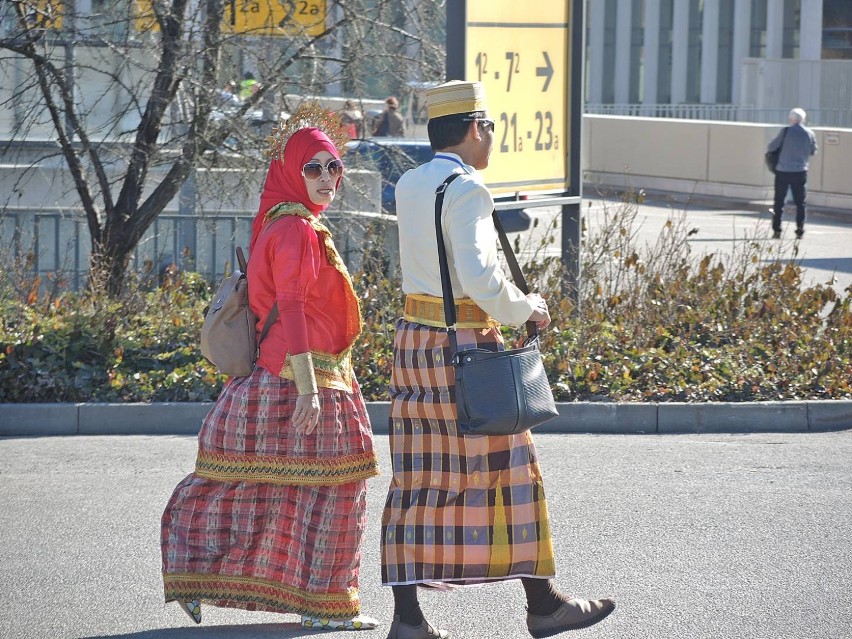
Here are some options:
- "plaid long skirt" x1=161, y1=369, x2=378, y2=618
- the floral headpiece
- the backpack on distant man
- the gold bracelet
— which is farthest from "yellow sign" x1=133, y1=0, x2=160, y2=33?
the gold bracelet

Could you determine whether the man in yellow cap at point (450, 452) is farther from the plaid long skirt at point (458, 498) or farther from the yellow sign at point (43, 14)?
the yellow sign at point (43, 14)

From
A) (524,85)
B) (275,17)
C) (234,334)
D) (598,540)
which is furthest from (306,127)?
(524,85)

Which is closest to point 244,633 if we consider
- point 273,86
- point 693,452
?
point 693,452

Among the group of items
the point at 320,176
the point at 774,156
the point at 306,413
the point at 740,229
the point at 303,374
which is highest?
the point at 774,156

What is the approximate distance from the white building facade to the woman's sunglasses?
41.9m

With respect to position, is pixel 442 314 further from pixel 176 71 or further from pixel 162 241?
pixel 162 241

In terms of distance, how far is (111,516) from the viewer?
21.0ft

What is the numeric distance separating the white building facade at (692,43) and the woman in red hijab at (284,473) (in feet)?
138

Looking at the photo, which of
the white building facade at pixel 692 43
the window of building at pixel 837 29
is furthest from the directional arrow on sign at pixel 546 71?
the window of building at pixel 837 29

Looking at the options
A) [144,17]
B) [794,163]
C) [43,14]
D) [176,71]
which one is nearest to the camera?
[43,14]

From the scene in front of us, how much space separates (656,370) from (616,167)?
20.0m

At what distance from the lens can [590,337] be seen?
368 inches

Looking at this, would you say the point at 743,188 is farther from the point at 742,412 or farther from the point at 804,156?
the point at 742,412

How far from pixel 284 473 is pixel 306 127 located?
1.25 meters
